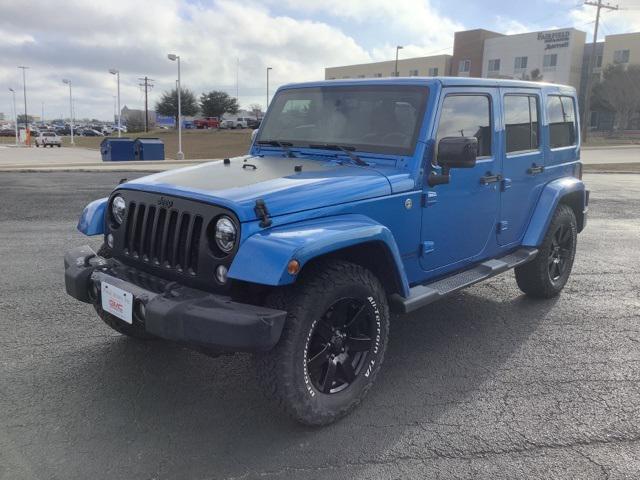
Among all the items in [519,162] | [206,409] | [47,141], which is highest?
[519,162]

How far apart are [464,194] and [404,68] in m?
81.6

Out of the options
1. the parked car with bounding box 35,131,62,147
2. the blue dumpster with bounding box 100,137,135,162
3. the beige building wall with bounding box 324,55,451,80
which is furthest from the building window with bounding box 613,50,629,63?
the blue dumpster with bounding box 100,137,135,162

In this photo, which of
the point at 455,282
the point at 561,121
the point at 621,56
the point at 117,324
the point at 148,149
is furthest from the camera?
the point at 621,56

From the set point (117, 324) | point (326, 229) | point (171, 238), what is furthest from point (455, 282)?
point (117, 324)

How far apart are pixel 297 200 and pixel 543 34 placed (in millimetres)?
73177

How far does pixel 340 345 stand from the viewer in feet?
10.6

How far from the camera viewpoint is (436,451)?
293 centimetres

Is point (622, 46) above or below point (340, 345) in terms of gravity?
above

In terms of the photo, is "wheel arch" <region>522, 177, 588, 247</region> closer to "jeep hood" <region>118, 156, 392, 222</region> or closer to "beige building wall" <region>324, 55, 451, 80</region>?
"jeep hood" <region>118, 156, 392, 222</region>

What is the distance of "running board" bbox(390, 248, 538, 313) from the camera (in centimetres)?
351

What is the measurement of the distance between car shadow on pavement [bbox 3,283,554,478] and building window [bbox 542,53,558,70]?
7039 cm

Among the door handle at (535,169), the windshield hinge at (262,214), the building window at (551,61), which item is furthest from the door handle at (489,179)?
the building window at (551,61)

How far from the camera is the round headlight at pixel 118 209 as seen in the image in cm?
358

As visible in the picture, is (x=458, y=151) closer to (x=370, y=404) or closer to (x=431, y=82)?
(x=431, y=82)
